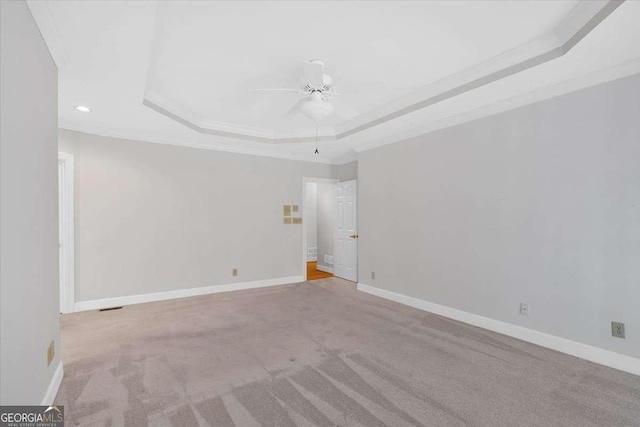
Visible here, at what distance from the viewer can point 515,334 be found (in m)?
3.20

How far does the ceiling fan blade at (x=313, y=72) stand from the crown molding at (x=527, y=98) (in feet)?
6.40

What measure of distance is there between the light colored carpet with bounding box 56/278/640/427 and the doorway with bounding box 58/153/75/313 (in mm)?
337

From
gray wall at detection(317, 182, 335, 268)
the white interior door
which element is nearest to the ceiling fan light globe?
the white interior door

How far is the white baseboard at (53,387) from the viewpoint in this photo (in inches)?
77.4

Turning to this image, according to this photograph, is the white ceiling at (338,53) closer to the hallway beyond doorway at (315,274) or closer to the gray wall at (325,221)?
the gray wall at (325,221)

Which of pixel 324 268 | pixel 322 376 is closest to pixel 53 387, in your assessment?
pixel 322 376

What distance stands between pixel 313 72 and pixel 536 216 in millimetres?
2646

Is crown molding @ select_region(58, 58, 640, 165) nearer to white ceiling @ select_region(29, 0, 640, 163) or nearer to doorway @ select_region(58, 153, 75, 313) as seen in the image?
white ceiling @ select_region(29, 0, 640, 163)

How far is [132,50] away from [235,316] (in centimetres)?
307

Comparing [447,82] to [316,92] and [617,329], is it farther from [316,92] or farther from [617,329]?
[617,329]

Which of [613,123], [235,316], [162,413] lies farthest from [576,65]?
[235,316]

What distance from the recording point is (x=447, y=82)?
3.10 m

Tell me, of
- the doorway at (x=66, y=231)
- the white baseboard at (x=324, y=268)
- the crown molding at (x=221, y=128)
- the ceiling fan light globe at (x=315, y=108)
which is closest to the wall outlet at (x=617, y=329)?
the ceiling fan light globe at (x=315, y=108)

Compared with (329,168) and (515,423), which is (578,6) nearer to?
(515,423)
